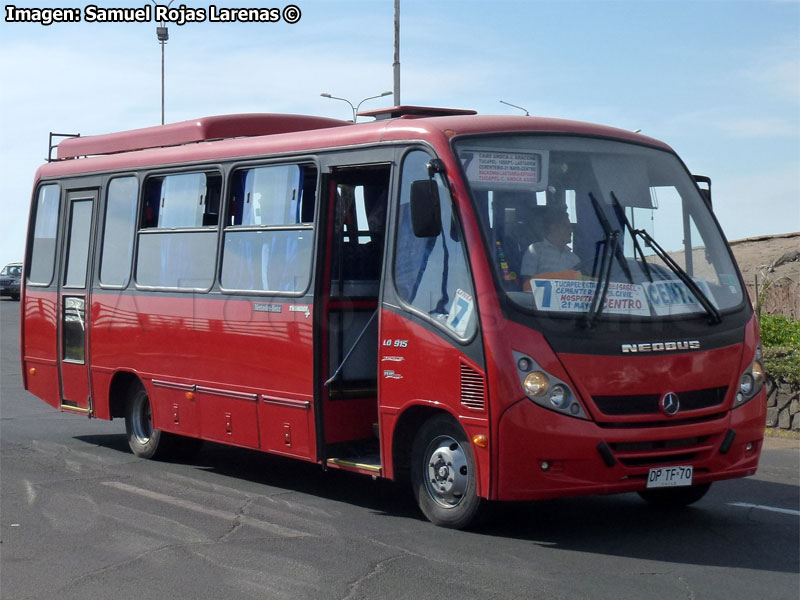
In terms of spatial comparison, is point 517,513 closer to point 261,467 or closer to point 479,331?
point 479,331

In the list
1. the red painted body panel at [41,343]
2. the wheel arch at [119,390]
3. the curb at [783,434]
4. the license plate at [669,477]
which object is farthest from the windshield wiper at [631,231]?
the red painted body panel at [41,343]

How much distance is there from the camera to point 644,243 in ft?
27.2

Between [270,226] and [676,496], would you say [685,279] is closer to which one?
[676,496]

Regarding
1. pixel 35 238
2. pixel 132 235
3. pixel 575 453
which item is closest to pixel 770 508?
pixel 575 453

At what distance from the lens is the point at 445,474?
323 inches

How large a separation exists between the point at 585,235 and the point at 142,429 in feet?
18.7

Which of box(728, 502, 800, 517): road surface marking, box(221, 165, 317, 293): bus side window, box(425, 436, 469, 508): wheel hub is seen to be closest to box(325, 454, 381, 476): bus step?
box(425, 436, 469, 508): wheel hub

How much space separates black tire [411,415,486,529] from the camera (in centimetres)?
801

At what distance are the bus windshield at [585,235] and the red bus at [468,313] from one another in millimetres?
15

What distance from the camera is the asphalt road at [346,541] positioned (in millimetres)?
6727

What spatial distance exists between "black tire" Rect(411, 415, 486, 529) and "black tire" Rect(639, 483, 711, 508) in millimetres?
1515

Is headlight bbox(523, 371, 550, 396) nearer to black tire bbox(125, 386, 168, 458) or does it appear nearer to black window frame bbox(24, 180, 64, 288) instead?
black tire bbox(125, 386, 168, 458)

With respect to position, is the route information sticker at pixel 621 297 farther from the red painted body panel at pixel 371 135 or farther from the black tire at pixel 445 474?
the red painted body panel at pixel 371 135

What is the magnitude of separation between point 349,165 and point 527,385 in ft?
8.21
